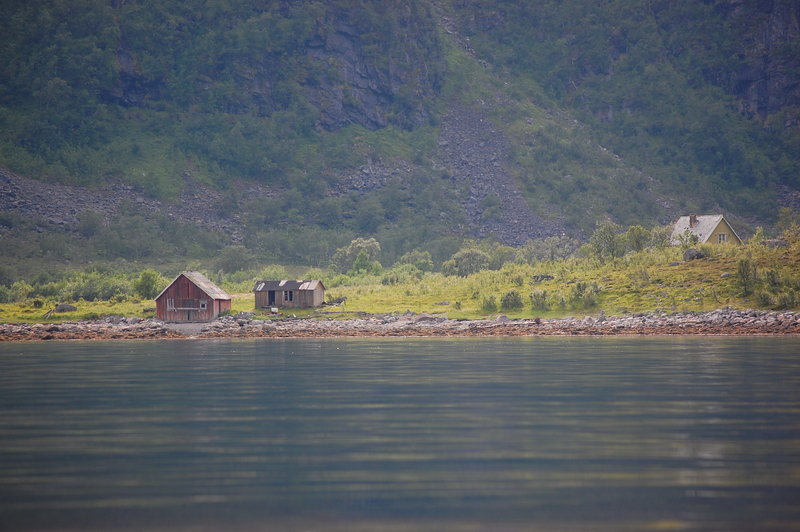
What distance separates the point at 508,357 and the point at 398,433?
77.1 feet

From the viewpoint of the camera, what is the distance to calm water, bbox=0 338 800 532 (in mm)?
15797

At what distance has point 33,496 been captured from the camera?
1716cm

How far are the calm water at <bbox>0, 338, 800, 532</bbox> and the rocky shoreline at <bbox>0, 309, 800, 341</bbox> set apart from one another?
79.9 feet

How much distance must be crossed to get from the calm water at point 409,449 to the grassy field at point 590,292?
32.6 m

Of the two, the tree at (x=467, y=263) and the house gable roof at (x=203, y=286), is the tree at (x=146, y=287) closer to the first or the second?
the house gable roof at (x=203, y=286)

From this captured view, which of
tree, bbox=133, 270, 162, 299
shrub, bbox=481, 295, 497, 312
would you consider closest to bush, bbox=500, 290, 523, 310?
shrub, bbox=481, 295, 497, 312

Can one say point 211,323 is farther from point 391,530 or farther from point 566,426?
point 391,530

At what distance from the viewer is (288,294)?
86062 mm

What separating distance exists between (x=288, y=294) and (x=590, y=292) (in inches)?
1080

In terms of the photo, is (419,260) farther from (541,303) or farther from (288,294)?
(541,303)

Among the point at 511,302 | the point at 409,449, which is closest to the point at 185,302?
the point at 511,302

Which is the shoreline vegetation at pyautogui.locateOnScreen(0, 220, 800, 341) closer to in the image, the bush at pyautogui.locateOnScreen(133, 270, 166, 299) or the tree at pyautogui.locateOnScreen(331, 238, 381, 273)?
the bush at pyautogui.locateOnScreen(133, 270, 166, 299)

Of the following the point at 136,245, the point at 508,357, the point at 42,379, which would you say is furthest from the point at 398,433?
the point at 136,245

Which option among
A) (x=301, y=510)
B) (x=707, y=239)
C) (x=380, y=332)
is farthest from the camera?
(x=707, y=239)
